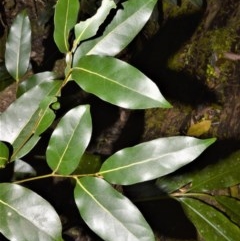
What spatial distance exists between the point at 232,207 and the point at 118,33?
788mm

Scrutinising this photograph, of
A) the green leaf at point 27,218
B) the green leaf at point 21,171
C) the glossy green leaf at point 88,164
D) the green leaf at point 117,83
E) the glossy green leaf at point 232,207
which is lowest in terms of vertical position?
the glossy green leaf at point 232,207

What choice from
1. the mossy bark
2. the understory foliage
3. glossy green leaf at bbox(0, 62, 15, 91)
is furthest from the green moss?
the understory foliage

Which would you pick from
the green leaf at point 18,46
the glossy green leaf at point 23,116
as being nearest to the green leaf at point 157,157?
the glossy green leaf at point 23,116

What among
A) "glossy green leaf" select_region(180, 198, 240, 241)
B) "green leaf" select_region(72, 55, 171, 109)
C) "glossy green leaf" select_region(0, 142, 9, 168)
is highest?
"green leaf" select_region(72, 55, 171, 109)

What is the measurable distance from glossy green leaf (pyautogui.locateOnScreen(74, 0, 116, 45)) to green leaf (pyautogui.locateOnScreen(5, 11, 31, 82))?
1.17 feet

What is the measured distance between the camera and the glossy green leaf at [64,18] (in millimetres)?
721

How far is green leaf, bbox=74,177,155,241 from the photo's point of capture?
27.4 inches

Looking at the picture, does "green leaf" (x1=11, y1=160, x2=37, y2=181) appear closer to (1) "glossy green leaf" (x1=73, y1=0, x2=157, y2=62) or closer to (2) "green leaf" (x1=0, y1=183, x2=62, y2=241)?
(2) "green leaf" (x1=0, y1=183, x2=62, y2=241)

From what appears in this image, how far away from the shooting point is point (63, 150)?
750mm

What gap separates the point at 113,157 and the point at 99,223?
0.42 feet

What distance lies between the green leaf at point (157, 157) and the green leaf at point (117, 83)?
0.38 ft

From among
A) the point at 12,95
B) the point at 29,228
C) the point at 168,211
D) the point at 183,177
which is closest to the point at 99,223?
the point at 29,228

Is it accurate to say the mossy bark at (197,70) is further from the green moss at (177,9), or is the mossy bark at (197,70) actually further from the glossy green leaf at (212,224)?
the glossy green leaf at (212,224)

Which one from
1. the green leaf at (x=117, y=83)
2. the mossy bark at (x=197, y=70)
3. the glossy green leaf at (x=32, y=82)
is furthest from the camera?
the mossy bark at (x=197, y=70)
